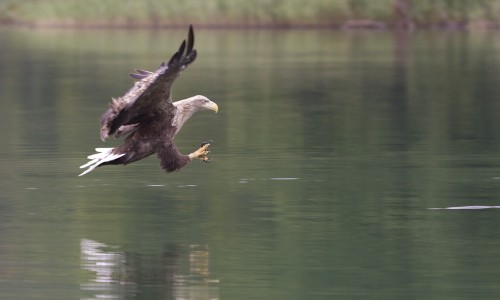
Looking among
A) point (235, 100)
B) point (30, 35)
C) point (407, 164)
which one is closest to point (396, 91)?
point (235, 100)

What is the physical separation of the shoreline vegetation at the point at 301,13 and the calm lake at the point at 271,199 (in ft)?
82.7

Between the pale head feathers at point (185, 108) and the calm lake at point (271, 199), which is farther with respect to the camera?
the pale head feathers at point (185, 108)

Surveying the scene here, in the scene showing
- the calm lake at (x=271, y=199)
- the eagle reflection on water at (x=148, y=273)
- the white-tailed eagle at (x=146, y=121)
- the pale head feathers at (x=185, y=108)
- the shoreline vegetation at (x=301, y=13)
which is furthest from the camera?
the shoreline vegetation at (x=301, y=13)

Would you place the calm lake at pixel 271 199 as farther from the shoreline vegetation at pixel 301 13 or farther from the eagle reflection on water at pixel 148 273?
the shoreline vegetation at pixel 301 13

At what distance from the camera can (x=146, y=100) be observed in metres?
12.6

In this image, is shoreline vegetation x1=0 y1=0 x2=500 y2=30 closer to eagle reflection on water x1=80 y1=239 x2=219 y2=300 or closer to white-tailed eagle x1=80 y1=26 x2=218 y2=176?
white-tailed eagle x1=80 y1=26 x2=218 y2=176

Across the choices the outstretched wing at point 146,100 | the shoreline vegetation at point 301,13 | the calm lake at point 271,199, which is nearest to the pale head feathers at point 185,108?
the outstretched wing at point 146,100

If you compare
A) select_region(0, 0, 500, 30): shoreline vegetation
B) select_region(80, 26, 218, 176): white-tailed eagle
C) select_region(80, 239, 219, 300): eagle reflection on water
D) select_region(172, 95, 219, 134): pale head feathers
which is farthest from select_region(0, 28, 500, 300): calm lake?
select_region(0, 0, 500, 30): shoreline vegetation

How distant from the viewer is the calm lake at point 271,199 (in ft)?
34.0

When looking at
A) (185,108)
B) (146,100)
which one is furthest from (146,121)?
(146,100)

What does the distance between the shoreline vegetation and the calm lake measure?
25.2 m

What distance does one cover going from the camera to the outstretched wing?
11.8m

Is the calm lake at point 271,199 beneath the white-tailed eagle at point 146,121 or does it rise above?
A: beneath

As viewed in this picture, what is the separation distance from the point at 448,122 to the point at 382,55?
17.6 meters
